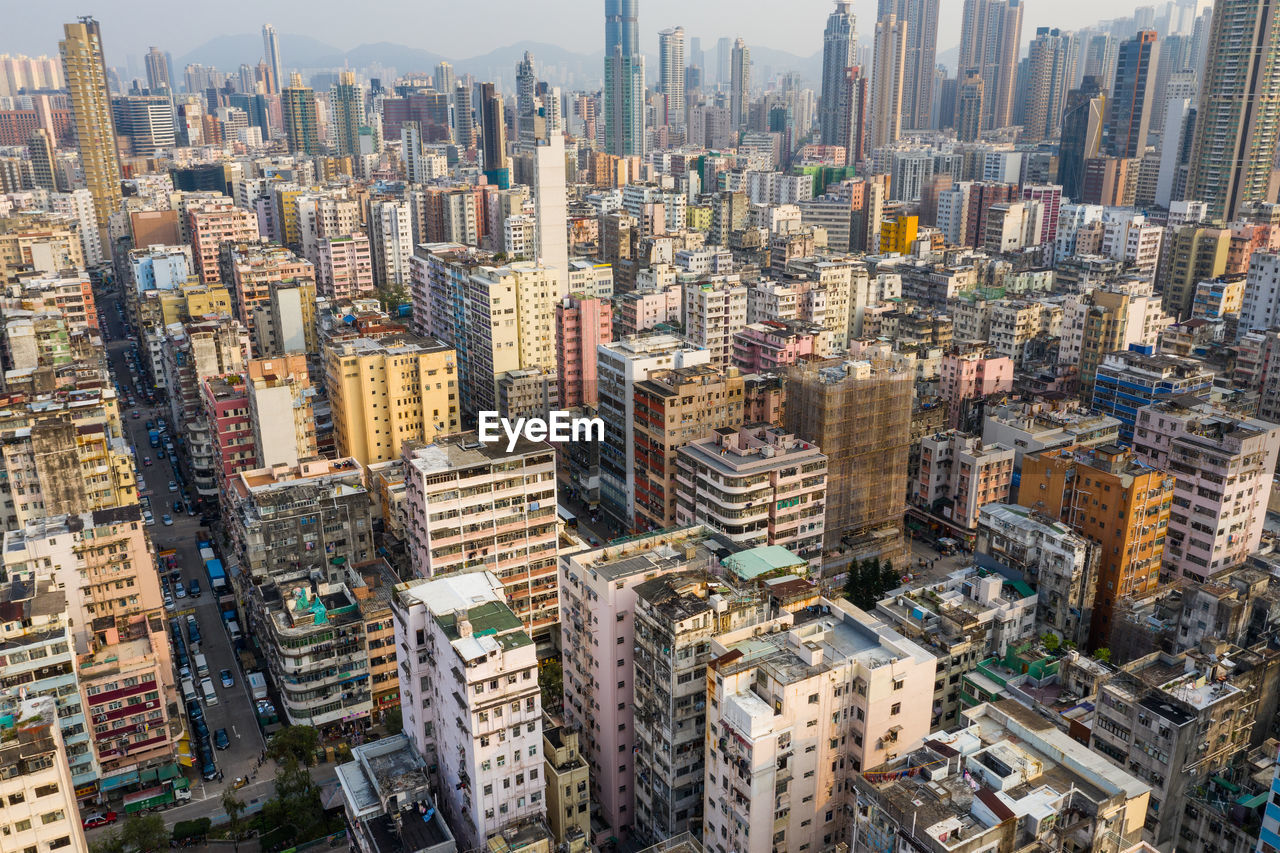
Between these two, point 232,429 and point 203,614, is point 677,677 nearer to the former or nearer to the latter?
point 203,614

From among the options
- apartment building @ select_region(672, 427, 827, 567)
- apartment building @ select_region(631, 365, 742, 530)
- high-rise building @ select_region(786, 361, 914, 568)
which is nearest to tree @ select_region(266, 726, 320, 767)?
apartment building @ select_region(672, 427, 827, 567)

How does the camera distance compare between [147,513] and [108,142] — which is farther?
[108,142]

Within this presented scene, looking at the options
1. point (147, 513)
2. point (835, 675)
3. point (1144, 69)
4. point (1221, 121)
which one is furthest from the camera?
point (1144, 69)

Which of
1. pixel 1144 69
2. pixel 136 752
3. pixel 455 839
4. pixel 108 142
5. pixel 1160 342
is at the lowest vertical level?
pixel 136 752

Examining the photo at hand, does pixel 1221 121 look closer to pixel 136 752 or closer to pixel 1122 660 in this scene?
pixel 1122 660

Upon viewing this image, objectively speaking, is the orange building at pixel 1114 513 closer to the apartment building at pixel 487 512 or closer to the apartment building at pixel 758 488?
the apartment building at pixel 758 488

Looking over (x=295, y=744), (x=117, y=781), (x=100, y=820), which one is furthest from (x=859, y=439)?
(x=100, y=820)

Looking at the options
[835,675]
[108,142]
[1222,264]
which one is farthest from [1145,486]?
[108,142]

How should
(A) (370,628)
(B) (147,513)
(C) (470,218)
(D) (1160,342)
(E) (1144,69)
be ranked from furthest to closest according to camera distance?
(E) (1144,69) → (C) (470,218) → (D) (1160,342) → (B) (147,513) → (A) (370,628)
